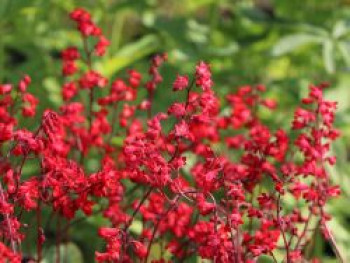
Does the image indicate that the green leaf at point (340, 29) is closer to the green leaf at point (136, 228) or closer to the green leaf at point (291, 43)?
the green leaf at point (291, 43)

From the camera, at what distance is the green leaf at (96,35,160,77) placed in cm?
614

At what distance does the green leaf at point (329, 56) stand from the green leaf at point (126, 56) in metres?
1.25

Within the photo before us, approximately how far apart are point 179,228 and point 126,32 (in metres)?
7.22

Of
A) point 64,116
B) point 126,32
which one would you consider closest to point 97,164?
point 64,116

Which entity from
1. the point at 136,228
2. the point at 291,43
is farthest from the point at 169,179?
the point at 291,43

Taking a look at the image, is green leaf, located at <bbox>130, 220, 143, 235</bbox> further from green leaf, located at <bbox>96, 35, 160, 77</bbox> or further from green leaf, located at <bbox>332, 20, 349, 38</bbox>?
green leaf, located at <bbox>332, 20, 349, 38</bbox>

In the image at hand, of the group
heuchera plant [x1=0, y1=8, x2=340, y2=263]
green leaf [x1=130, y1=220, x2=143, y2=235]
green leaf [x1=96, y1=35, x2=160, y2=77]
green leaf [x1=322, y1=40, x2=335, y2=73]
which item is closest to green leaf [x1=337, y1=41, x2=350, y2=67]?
green leaf [x1=322, y1=40, x2=335, y2=73]

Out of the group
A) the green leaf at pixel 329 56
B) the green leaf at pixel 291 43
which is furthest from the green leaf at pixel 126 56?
the green leaf at pixel 329 56

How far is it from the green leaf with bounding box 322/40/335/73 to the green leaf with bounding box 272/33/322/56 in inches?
2.6

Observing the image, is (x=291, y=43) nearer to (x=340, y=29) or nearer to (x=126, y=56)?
(x=340, y=29)

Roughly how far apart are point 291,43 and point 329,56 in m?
0.27

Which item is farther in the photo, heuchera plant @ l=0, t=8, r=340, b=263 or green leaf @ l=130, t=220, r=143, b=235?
green leaf @ l=130, t=220, r=143, b=235

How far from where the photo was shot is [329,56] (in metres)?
6.03

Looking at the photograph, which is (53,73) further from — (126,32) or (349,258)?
(126,32)
